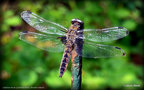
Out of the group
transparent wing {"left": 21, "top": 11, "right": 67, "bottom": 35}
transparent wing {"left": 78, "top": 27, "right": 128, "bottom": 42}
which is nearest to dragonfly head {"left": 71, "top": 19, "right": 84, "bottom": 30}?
transparent wing {"left": 78, "top": 27, "right": 128, "bottom": 42}

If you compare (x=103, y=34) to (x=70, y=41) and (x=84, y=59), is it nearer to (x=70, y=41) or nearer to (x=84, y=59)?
(x=70, y=41)

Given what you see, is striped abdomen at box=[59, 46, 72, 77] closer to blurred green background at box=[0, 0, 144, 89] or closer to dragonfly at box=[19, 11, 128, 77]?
dragonfly at box=[19, 11, 128, 77]

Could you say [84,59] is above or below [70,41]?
below

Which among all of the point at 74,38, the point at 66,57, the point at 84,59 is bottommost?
the point at 84,59

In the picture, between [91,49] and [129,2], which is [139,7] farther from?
[91,49]

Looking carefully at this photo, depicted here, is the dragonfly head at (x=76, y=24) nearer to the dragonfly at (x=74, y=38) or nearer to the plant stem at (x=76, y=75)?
the dragonfly at (x=74, y=38)

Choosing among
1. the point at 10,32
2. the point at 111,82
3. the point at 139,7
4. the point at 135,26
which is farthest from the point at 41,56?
the point at 139,7

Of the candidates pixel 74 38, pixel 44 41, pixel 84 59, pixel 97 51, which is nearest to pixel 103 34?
pixel 97 51
